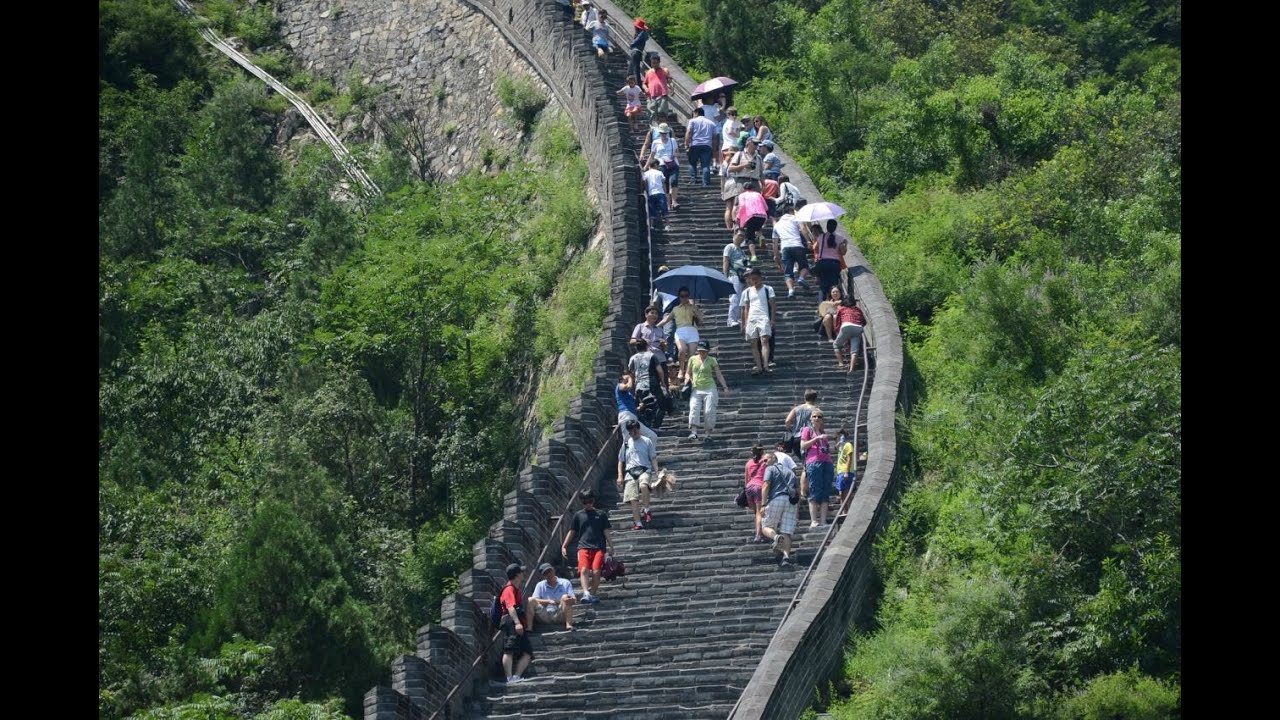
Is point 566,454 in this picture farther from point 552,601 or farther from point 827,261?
point 827,261

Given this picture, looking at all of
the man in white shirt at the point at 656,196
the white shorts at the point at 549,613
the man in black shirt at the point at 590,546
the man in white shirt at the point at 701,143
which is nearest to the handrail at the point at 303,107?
the man in white shirt at the point at 701,143

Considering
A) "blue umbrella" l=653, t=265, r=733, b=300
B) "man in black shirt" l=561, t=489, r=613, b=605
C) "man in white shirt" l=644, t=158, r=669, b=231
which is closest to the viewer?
"man in black shirt" l=561, t=489, r=613, b=605

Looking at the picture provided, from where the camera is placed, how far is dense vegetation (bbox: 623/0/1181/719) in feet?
69.7

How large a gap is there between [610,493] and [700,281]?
12.7ft

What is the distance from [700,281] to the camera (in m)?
27.2

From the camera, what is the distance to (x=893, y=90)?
38.9 metres

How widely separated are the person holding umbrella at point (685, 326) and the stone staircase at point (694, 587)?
2.03 ft

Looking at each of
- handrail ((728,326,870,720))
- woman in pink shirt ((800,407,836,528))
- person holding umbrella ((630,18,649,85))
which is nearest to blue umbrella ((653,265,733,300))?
handrail ((728,326,870,720))

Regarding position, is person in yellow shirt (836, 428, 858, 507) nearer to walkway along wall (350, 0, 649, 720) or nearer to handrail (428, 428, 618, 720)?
walkway along wall (350, 0, 649, 720)

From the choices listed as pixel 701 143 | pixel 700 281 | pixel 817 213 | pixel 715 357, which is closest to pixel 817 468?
pixel 715 357

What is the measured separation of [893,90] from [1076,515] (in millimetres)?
18071

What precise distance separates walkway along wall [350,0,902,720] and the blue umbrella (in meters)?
1.11

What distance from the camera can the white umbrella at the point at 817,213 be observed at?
28.2 meters
